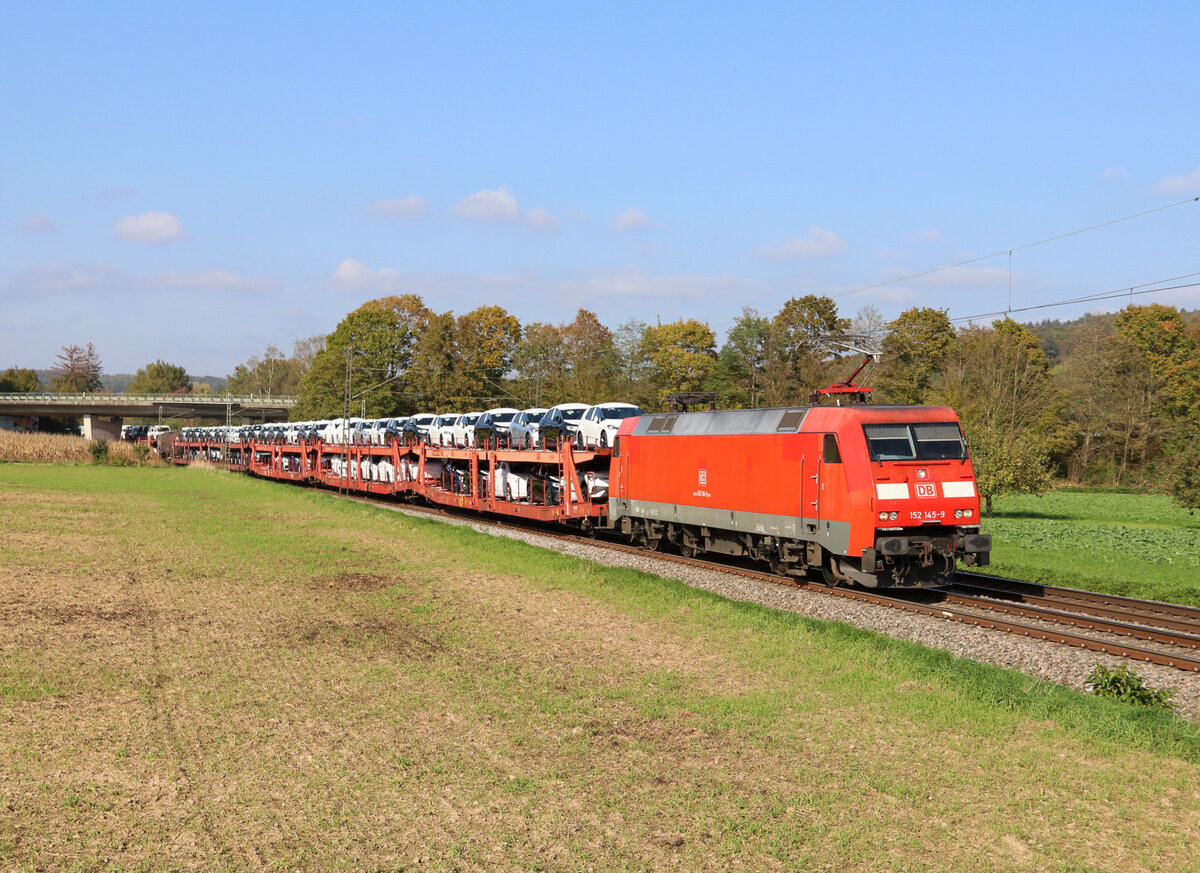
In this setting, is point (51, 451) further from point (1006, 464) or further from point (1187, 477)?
point (1187, 477)

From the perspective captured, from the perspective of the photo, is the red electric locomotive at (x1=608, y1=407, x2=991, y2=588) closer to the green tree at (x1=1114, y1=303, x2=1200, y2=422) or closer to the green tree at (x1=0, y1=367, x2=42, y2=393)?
the green tree at (x1=1114, y1=303, x2=1200, y2=422)

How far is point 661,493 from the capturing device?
971 inches

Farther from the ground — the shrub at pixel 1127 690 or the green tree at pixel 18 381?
the green tree at pixel 18 381

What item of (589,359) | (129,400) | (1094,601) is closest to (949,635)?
(1094,601)

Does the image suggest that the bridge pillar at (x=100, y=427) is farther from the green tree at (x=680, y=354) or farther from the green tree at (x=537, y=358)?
the green tree at (x=680, y=354)

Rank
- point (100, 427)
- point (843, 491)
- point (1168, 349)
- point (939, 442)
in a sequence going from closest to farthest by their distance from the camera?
point (843, 491)
point (939, 442)
point (1168, 349)
point (100, 427)

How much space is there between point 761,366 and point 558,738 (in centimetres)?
6035

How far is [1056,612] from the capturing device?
1623 centimetres

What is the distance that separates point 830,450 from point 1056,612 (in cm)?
498

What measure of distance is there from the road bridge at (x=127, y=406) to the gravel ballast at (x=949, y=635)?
10301 centimetres

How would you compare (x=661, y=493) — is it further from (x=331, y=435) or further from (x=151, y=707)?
(x=331, y=435)

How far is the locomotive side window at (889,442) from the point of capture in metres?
17.6

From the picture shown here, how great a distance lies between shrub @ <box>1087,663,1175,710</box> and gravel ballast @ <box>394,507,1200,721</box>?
340 mm

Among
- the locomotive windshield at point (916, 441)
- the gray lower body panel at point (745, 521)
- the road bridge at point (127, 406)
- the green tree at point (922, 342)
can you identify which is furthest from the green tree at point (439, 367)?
the locomotive windshield at point (916, 441)
